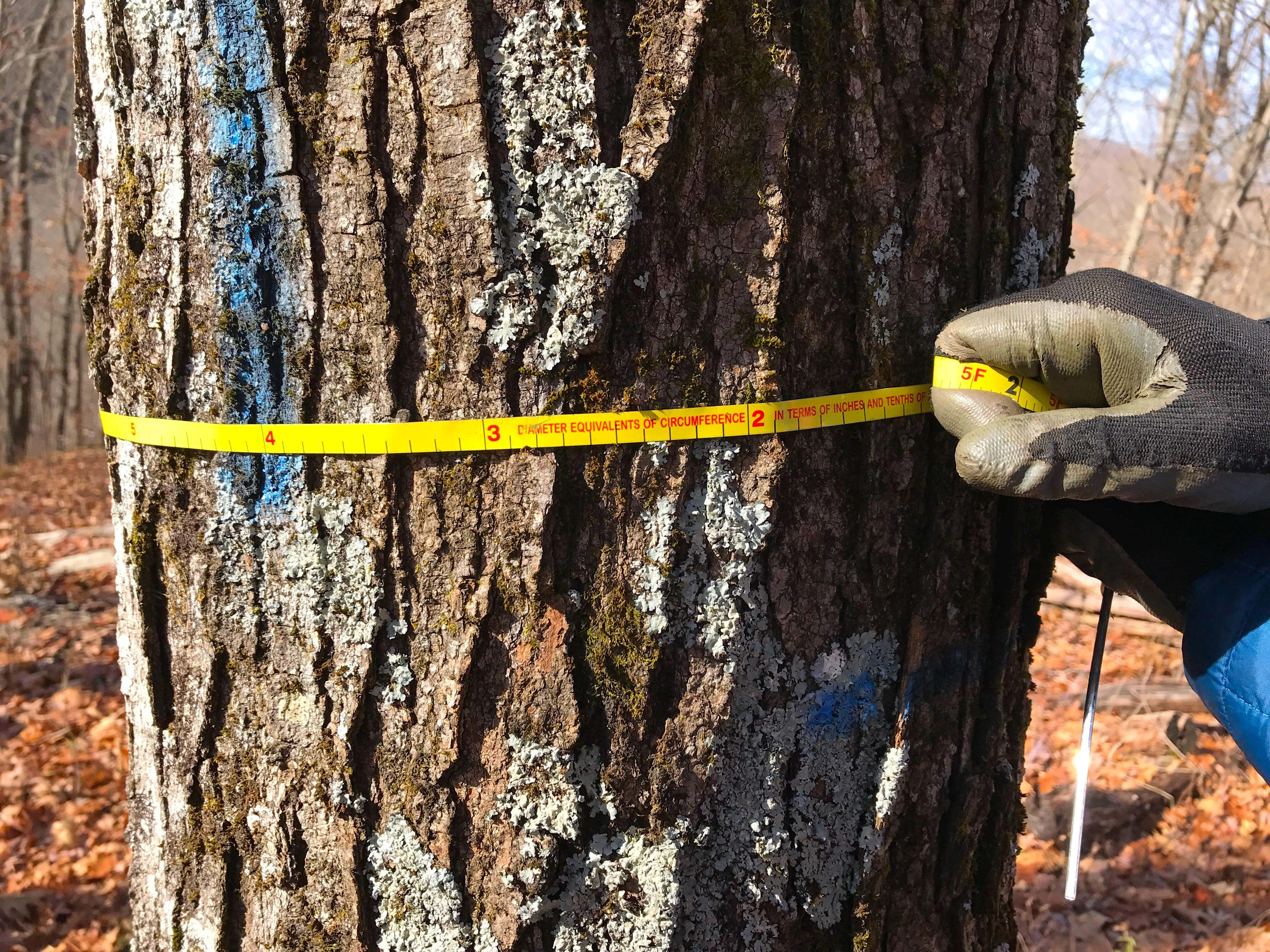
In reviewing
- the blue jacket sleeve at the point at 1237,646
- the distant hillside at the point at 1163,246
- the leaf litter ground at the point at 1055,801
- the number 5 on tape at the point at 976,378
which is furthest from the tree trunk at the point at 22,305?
the blue jacket sleeve at the point at 1237,646

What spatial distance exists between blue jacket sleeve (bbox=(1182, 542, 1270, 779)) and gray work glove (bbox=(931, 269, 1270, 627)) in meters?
0.14

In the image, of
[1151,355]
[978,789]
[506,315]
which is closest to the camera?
[506,315]

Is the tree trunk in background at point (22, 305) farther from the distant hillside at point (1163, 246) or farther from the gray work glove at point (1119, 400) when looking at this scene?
the gray work glove at point (1119, 400)

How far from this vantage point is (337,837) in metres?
1.30

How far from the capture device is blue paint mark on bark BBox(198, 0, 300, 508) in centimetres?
116

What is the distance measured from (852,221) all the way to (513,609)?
776 millimetres

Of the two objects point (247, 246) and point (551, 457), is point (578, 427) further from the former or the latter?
point (247, 246)

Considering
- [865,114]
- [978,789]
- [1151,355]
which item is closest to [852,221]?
[865,114]

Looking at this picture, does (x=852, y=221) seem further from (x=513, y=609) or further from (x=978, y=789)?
(x=978, y=789)

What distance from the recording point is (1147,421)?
121 centimetres

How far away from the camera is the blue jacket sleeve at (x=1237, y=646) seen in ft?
4.35

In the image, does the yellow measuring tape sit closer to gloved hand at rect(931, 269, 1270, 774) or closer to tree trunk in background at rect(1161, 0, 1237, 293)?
gloved hand at rect(931, 269, 1270, 774)

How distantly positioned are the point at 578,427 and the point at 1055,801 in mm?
4034

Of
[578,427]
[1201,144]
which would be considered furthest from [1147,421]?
[1201,144]
